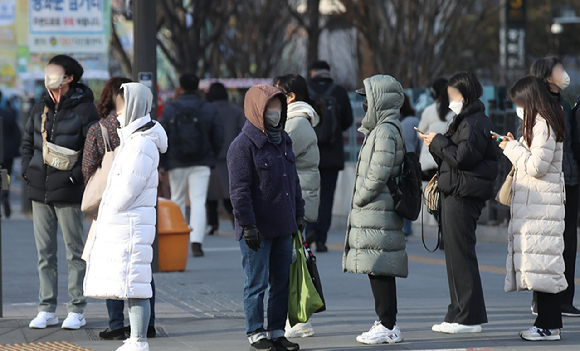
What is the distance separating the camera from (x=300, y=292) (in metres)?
5.98

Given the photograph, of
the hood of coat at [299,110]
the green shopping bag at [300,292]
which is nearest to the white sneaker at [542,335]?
the green shopping bag at [300,292]

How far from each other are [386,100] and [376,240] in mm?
934

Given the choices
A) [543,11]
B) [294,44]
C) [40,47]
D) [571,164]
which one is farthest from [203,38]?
[543,11]

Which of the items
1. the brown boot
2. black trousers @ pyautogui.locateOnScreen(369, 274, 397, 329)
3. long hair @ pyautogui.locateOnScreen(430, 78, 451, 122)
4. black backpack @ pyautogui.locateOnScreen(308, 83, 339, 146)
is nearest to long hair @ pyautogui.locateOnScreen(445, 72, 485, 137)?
black trousers @ pyautogui.locateOnScreen(369, 274, 397, 329)

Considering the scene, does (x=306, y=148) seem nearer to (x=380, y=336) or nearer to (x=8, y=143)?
(x=380, y=336)

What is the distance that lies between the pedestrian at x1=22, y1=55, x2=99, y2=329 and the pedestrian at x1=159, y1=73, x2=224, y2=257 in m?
3.63

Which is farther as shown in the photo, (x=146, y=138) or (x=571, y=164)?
(x=571, y=164)

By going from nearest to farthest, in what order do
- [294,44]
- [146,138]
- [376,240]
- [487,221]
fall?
[146,138] → [376,240] → [487,221] → [294,44]

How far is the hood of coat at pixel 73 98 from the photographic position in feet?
22.2

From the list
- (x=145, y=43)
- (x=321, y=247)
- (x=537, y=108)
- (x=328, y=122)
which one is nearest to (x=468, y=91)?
(x=537, y=108)

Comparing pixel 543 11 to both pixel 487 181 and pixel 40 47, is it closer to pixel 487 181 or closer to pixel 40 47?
pixel 40 47

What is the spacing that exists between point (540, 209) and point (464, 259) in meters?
0.62

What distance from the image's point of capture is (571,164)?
22.9ft

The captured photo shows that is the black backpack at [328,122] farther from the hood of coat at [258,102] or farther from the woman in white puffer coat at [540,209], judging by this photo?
the hood of coat at [258,102]
